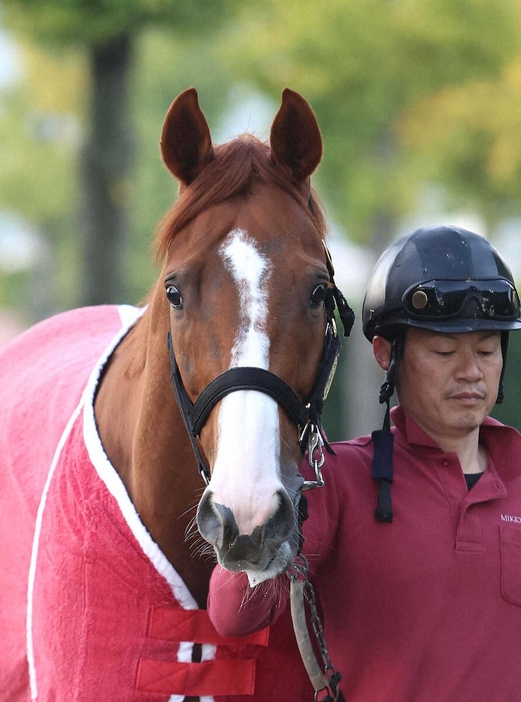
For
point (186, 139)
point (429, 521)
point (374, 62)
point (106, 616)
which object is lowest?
point (106, 616)

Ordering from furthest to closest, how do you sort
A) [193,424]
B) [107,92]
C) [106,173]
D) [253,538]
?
[107,92], [106,173], [193,424], [253,538]

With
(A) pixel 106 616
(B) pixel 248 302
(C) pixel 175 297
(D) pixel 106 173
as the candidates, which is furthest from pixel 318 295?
(D) pixel 106 173

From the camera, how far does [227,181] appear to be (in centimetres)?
238

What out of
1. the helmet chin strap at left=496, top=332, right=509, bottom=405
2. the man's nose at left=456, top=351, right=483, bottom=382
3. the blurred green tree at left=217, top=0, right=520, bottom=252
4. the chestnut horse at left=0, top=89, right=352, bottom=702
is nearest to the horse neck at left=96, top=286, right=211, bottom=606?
the chestnut horse at left=0, top=89, right=352, bottom=702

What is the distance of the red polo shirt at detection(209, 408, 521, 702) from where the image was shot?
2242mm

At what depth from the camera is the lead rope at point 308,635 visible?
2.23 metres

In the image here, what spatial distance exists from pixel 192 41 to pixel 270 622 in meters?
8.34

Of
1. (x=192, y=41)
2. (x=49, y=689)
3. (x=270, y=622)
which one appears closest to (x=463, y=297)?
(x=270, y=622)

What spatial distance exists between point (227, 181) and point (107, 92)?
7.41m

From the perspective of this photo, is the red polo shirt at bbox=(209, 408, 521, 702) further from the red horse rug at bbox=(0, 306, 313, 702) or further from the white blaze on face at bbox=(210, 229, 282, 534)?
the white blaze on face at bbox=(210, 229, 282, 534)

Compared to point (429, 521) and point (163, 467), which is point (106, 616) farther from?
point (429, 521)

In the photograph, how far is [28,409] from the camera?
332cm

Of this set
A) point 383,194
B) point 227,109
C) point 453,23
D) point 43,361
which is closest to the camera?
point 43,361

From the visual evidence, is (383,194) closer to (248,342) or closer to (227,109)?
(248,342)
